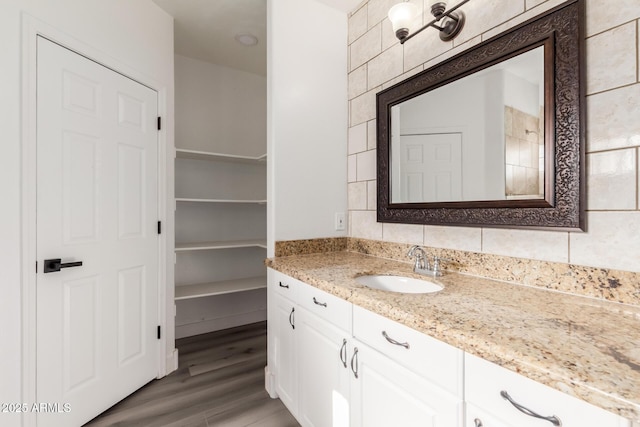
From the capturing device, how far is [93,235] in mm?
1614

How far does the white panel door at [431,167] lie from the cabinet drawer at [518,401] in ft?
2.81

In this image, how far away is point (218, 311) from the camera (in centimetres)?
283

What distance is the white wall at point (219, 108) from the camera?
268 centimetres

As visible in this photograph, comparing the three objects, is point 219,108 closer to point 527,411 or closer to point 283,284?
point 283,284

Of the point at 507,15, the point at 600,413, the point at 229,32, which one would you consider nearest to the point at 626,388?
the point at 600,413

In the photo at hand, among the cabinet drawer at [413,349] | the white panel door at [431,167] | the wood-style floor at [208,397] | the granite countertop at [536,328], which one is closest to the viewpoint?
the granite countertop at [536,328]

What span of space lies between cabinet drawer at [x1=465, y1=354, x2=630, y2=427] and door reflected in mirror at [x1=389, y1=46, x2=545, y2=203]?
723 mm

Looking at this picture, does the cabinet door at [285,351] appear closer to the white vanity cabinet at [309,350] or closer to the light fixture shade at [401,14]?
the white vanity cabinet at [309,350]

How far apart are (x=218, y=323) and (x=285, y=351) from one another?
4.91 ft

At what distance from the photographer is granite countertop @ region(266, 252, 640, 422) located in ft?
1.73

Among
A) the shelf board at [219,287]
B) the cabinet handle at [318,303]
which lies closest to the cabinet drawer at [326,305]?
the cabinet handle at [318,303]

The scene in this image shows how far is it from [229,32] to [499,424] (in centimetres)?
281

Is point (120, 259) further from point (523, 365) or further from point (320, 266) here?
point (523, 365)

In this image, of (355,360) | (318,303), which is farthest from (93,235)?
(355,360)
